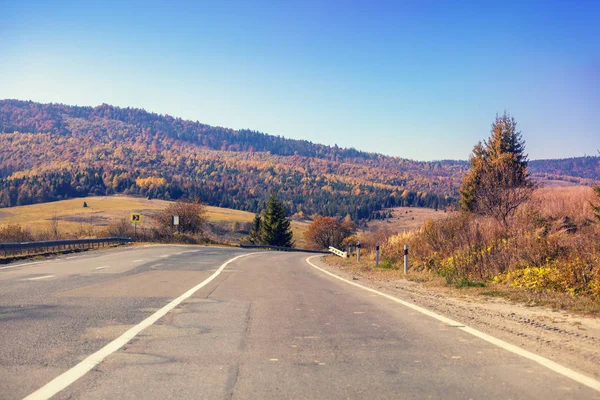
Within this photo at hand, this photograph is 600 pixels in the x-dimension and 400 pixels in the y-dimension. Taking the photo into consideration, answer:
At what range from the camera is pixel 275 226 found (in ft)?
266

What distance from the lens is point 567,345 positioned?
638cm

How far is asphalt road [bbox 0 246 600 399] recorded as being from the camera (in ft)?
15.2

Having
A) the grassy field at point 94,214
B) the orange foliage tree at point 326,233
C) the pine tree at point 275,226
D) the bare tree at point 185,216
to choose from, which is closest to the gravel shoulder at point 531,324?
the bare tree at point 185,216

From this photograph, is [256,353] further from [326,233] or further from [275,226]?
[326,233]

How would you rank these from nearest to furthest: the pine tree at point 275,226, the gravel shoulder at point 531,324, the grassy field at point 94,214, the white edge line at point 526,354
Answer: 1. the white edge line at point 526,354
2. the gravel shoulder at point 531,324
3. the pine tree at point 275,226
4. the grassy field at point 94,214

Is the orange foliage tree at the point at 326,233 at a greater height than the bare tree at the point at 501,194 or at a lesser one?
lesser

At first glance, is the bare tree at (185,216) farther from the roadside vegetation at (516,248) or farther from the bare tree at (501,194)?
the bare tree at (501,194)

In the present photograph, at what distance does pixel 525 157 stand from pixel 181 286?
124 feet

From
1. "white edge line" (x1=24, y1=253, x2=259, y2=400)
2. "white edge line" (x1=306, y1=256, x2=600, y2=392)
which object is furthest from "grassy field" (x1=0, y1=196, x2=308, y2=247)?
"white edge line" (x1=306, y1=256, x2=600, y2=392)

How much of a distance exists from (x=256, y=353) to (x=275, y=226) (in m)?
A: 75.2

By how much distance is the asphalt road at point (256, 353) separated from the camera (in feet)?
Result: 15.2

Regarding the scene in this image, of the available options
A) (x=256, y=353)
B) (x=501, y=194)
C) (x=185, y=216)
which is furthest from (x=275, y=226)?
(x=256, y=353)

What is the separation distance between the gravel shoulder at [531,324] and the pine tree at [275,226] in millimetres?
69361

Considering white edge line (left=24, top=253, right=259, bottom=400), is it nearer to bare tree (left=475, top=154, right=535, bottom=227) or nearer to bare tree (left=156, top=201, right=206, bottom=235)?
bare tree (left=475, top=154, right=535, bottom=227)
